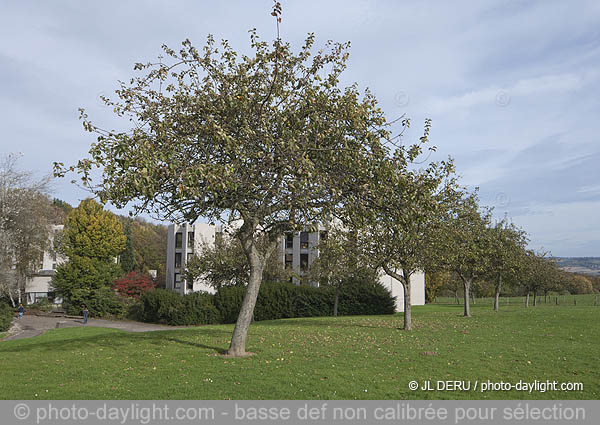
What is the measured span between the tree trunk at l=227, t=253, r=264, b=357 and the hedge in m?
23.8

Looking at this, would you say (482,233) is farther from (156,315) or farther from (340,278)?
(156,315)

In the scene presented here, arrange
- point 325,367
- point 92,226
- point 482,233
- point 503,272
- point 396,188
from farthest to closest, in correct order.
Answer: point 92,226 → point 503,272 → point 482,233 → point 396,188 → point 325,367

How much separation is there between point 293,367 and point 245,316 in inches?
109

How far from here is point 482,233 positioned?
32594 mm

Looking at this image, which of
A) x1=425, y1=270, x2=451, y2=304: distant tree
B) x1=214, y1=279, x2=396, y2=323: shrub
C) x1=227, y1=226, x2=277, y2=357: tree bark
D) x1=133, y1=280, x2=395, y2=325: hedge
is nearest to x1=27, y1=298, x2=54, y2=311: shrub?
x1=133, y1=280, x2=395, y2=325: hedge

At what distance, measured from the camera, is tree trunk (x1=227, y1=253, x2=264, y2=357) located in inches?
538

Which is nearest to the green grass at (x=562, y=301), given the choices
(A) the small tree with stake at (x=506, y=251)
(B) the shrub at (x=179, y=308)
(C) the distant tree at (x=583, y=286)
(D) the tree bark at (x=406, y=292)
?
(C) the distant tree at (x=583, y=286)

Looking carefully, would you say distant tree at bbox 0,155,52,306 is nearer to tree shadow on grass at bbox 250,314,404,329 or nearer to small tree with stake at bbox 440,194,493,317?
tree shadow on grass at bbox 250,314,404,329

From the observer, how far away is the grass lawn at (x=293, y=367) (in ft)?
30.8

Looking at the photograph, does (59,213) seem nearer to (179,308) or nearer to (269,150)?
(179,308)

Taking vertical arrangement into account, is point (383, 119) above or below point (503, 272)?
above
